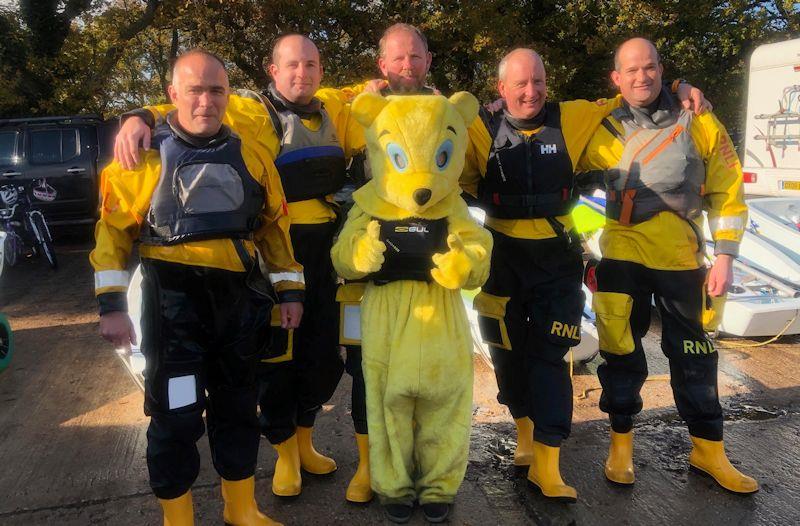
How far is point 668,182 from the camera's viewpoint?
310 cm

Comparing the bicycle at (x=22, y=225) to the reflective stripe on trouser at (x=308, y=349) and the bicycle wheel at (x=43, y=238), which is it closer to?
the bicycle wheel at (x=43, y=238)

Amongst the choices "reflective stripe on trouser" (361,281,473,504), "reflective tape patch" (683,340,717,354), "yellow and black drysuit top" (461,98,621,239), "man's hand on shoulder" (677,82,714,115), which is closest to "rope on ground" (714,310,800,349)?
"reflective tape patch" (683,340,717,354)

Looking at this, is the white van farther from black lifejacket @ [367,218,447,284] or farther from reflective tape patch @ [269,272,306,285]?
reflective tape patch @ [269,272,306,285]

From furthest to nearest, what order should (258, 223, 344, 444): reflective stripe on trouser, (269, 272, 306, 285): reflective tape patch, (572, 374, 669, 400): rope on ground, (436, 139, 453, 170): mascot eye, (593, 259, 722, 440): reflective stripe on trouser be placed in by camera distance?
(572, 374, 669, 400): rope on ground, (593, 259, 722, 440): reflective stripe on trouser, (258, 223, 344, 444): reflective stripe on trouser, (269, 272, 306, 285): reflective tape patch, (436, 139, 453, 170): mascot eye

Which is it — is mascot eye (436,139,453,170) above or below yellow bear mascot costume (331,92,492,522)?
above

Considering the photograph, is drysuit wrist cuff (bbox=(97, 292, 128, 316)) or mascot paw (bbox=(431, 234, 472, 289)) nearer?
drysuit wrist cuff (bbox=(97, 292, 128, 316))

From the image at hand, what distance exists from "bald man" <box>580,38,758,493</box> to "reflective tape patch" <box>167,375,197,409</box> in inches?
80.9

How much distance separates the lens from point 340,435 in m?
3.82

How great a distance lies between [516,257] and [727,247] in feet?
3.56

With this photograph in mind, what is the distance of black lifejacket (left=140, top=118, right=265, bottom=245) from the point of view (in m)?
2.45

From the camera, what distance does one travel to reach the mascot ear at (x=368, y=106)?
9.16 ft

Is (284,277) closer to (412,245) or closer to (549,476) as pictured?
(412,245)

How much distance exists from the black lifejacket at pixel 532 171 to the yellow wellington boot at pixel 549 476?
1.17 meters

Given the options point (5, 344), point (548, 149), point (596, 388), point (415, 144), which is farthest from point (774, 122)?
point (5, 344)
